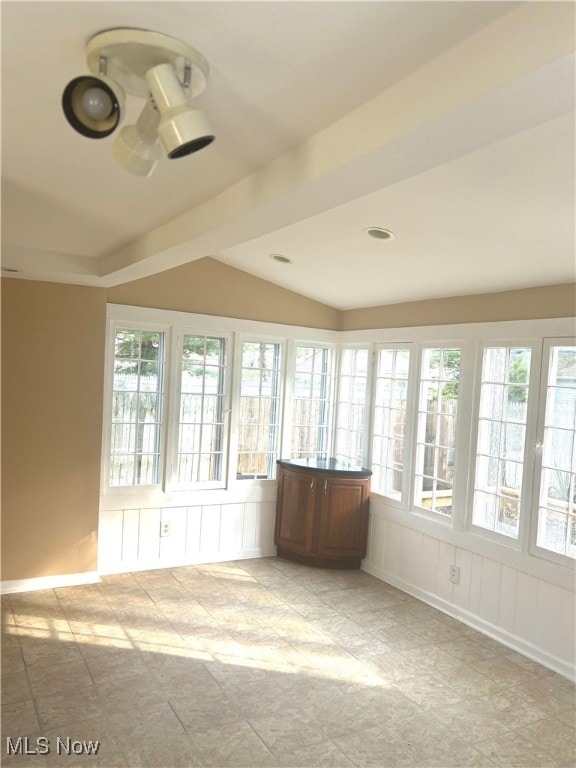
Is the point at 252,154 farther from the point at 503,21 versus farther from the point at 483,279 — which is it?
the point at 483,279

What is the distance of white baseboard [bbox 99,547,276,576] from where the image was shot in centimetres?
502

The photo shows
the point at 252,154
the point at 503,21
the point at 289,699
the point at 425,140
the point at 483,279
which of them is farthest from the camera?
the point at 483,279

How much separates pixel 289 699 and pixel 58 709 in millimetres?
1174

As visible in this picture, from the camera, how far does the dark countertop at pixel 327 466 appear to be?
5344mm

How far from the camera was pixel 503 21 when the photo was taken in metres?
1.33

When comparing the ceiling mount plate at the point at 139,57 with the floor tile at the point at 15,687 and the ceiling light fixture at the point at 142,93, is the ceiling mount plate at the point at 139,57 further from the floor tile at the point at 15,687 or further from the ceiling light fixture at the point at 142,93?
the floor tile at the point at 15,687

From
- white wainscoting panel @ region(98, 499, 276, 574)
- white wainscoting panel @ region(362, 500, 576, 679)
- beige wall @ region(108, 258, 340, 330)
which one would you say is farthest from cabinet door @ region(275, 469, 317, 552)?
beige wall @ region(108, 258, 340, 330)

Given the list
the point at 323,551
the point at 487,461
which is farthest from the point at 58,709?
the point at 487,461

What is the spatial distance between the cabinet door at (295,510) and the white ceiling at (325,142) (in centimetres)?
226

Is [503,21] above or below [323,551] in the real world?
above

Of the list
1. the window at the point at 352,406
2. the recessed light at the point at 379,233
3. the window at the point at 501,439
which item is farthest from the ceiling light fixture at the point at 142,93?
the window at the point at 352,406

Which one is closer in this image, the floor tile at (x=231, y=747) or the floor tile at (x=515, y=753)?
the floor tile at (x=231, y=747)

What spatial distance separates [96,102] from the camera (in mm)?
1451

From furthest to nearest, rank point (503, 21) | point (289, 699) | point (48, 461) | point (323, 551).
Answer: point (323, 551), point (48, 461), point (289, 699), point (503, 21)
